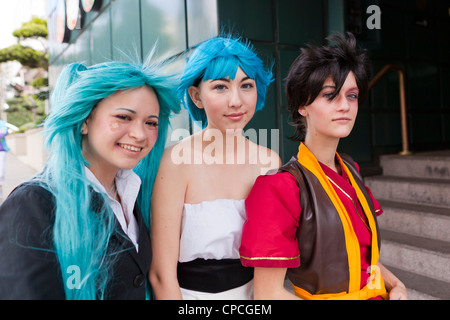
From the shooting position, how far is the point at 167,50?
4.04 meters

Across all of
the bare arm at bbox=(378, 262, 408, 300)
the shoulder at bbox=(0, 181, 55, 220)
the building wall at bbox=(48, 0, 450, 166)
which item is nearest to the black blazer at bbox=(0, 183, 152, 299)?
the shoulder at bbox=(0, 181, 55, 220)

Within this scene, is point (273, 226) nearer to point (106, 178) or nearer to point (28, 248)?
point (106, 178)

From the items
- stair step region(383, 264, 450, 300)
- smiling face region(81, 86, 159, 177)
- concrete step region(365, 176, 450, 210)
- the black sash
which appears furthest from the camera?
concrete step region(365, 176, 450, 210)

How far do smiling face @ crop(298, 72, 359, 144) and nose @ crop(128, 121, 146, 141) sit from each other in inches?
25.2

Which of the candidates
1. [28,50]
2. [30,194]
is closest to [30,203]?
[30,194]

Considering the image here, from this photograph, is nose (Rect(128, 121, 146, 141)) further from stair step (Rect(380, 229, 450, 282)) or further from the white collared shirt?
stair step (Rect(380, 229, 450, 282))

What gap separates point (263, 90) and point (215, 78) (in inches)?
11.4

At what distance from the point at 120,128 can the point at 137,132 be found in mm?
54

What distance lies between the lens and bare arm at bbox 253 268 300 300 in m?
1.26

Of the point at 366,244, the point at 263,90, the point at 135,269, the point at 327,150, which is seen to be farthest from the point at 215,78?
the point at 366,244

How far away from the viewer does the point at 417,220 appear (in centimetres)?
334

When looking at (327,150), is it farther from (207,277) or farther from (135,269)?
(135,269)

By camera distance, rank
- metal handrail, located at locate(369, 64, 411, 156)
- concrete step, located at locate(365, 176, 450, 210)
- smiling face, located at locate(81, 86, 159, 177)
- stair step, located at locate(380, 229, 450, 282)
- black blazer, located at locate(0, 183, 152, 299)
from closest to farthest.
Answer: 1. black blazer, located at locate(0, 183, 152, 299)
2. smiling face, located at locate(81, 86, 159, 177)
3. stair step, located at locate(380, 229, 450, 282)
4. concrete step, located at locate(365, 176, 450, 210)
5. metal handrail, located at locate(369, 64, 411, 156)
